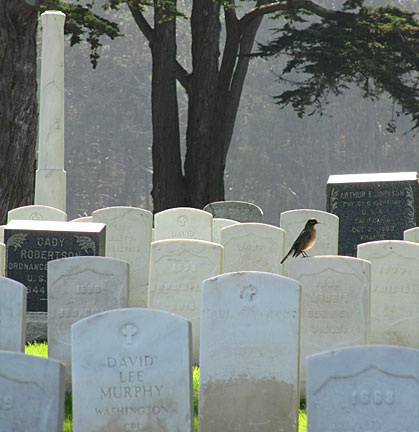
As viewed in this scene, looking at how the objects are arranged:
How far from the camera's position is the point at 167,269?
7.30 metres

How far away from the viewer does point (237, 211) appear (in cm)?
1309

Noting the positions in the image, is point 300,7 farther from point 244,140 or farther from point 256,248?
point 244,140

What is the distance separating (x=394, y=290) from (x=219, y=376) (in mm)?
2961

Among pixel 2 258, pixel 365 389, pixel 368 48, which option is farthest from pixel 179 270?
pixel 368 48

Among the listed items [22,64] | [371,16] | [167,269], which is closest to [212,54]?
[371,16]

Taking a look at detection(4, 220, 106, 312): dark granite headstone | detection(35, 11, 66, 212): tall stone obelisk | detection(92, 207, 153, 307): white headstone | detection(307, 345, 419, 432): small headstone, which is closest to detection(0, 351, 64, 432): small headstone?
detection(307, 345, 419, 432): small headstone

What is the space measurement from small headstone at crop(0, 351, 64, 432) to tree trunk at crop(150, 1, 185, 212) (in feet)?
40.9

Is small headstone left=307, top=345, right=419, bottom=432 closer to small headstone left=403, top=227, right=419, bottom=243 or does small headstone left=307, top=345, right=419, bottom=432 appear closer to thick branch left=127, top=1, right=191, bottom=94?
small headstone left=403, top=227, right=419, bottom=243

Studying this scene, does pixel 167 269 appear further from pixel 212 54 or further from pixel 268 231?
pixel 212 54

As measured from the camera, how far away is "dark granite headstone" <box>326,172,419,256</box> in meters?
10.1

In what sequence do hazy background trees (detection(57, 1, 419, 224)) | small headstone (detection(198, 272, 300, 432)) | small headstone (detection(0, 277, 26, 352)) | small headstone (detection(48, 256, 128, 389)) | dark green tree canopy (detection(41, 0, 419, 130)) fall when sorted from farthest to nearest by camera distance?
1. hazy background trees (detection(57, 1, 419, 224))
2. dark green tree canopy (detection(41, 0, 419, 130))
3. small headstone (detection(48, 256, 128, 389))
4. small headstone (detection(0, 277, 26, 352))
5. small headstone (detection(198, 272, 300, 432))

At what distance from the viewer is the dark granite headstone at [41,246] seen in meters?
7.96

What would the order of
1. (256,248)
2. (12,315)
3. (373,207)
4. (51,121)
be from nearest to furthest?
(12,315) < (256,248) < (373,207) < (51,121)

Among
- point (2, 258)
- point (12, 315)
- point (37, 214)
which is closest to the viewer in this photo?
point (12, 315)
